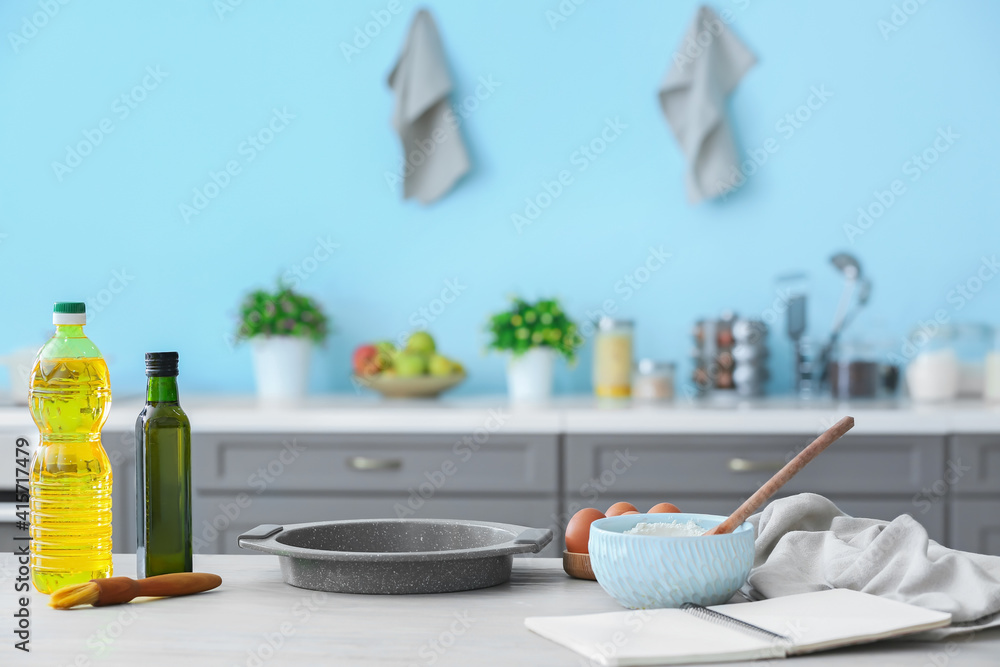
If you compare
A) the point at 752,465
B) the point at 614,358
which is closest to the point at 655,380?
the point at 614,358

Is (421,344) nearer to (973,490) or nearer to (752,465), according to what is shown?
(752,465)

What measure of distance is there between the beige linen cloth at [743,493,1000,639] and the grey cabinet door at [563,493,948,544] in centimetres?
120

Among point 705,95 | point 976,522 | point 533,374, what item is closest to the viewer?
point 976,522

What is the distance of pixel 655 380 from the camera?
270cm

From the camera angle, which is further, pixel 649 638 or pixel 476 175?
pixel 476 175

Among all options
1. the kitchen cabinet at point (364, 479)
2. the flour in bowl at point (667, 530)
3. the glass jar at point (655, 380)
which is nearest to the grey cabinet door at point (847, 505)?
the kitchen cabinet at point (364, 479)

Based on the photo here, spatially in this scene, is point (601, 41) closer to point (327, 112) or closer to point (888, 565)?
point (327, 112)

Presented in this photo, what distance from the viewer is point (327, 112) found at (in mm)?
3037

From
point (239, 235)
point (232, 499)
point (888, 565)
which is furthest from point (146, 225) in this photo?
point (888, 565)

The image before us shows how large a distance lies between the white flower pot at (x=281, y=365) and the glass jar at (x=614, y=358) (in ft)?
2.81

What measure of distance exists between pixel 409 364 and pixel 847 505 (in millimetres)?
1208

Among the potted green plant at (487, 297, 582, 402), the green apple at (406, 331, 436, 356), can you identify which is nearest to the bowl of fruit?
the green apple at (406, 331, 436, 356)

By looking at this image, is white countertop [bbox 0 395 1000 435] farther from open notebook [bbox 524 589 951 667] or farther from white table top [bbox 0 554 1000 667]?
open notebook [bbox 524 589 951 667]

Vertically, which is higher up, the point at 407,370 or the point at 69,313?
the point at 69,313
